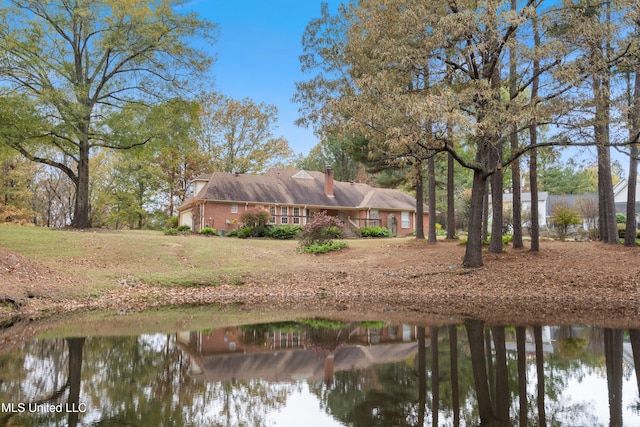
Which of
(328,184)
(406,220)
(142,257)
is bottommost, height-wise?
(142,257)

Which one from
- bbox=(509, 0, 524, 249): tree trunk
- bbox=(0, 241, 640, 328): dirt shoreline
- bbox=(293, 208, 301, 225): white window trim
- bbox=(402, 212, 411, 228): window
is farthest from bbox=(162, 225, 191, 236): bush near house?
bbox=(509, 0, 524, 249): tree trunk

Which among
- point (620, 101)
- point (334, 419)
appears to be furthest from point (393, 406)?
point (620, 101)

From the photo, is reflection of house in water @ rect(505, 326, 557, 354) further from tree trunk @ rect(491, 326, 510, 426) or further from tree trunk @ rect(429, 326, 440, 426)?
tree trunk @ rect(429, 326, 440, 426)

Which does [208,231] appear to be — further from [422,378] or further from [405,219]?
[422,378]

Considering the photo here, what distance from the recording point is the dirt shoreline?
1089 cm

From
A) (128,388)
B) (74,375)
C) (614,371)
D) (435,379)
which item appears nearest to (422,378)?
(435,379)

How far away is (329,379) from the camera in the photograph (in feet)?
19.5

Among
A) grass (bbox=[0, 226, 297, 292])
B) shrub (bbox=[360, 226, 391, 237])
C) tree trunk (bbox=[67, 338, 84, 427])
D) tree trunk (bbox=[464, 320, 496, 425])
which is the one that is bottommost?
tree trunk (bbox=[464, 320, 496, 425])

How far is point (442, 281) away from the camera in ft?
49.1

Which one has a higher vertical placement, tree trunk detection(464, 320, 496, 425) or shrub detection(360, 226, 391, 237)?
shrub detection(360, 226, 391, 237)

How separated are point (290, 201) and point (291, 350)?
95.5 ft

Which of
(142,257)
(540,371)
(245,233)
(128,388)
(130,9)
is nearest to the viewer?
(128,388)

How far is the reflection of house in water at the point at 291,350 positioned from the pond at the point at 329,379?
31 millimetres

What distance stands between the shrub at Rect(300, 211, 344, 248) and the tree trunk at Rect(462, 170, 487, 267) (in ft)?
29.5
